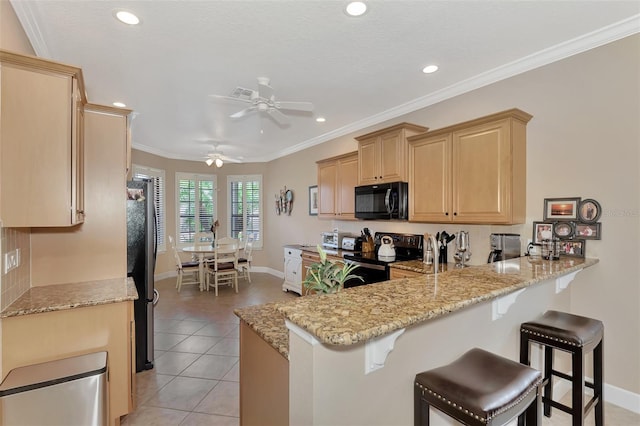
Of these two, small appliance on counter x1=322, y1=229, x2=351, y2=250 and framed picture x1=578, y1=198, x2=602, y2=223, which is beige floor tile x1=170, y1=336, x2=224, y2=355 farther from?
framed picture x1=578, y1=198, x2=602, y2=223

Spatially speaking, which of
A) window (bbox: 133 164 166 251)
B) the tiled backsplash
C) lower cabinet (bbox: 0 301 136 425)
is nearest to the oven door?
lower cabinet (bbox: 0 301 136 425)

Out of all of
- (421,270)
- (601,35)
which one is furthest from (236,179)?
(601,35)

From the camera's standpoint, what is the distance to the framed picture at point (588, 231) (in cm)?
245

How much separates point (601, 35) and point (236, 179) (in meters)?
6.98

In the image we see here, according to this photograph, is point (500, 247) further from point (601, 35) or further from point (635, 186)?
point (601, 35)

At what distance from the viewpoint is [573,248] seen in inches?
101

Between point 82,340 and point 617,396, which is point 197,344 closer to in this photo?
point 82,340

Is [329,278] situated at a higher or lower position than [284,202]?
lower

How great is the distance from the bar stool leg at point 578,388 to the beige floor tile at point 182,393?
2.53 meters

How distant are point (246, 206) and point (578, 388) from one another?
7053 millimetres

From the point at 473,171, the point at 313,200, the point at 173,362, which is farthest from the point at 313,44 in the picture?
the point at 313,200

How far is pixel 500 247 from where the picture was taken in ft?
9.93

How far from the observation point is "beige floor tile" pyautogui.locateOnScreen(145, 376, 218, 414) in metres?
2.46

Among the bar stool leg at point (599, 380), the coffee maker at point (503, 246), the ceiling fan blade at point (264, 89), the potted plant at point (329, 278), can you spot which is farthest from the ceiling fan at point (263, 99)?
the bar stool leg at point (599, 380)
